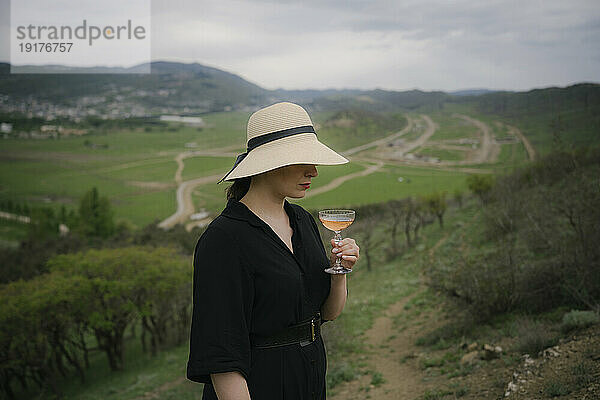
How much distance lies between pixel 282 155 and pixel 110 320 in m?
17.2

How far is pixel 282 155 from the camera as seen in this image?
1993 millimetres

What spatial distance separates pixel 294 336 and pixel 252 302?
31cm

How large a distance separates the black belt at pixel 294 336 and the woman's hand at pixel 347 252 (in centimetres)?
31

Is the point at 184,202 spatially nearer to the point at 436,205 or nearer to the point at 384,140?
the point at 384,140

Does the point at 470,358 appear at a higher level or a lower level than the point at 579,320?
lower

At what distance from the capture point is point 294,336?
2027 millimetres

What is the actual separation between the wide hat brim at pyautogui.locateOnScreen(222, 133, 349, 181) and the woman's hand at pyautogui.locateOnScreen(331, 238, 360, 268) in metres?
0.37

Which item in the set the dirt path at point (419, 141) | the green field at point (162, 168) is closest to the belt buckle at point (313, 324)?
the green field at point (162, 168)

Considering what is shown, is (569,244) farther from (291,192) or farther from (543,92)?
(543,92)

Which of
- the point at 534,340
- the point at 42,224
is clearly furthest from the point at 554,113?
the point at 42,224

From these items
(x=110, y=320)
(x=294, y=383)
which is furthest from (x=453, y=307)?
(x=110, y=320)

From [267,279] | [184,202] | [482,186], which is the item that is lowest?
[184,202]

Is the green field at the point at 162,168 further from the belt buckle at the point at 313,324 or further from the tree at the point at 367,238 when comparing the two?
the belt buckle at the point at 313,324

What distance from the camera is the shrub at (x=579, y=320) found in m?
5.97
